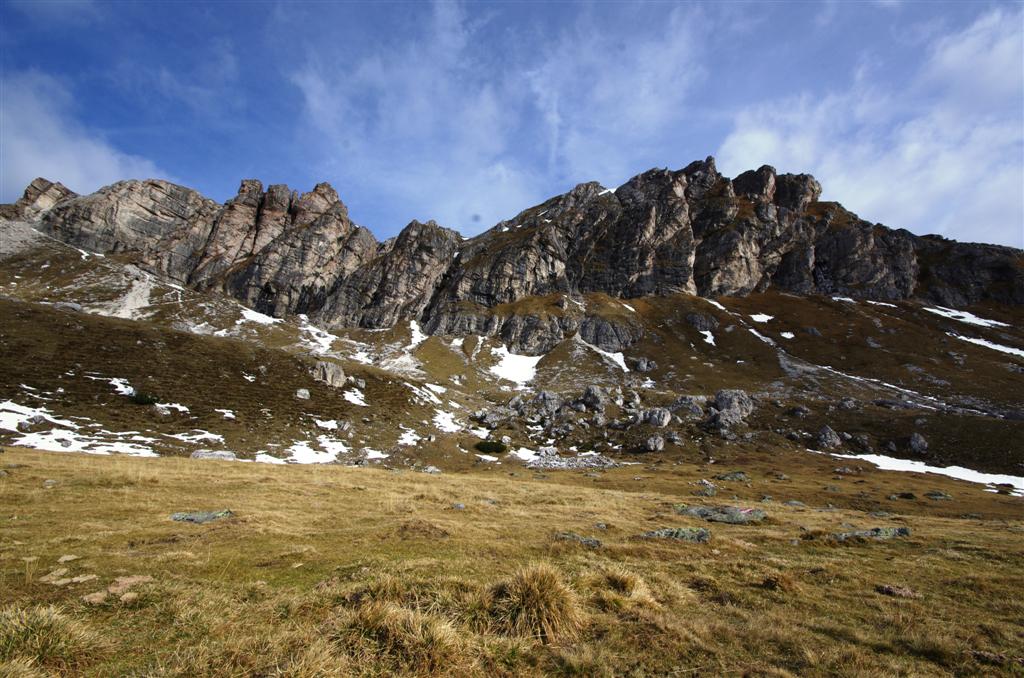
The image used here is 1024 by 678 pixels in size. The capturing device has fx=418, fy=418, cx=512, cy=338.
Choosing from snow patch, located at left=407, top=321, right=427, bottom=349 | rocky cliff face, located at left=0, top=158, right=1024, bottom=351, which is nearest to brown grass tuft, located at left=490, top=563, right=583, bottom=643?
snow patch, located at left=407, top=321, right=427, bottom=349

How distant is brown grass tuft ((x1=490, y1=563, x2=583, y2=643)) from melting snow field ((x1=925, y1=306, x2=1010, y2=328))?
217m

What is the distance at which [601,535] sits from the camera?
17.7 m

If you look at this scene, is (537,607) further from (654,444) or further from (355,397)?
(355,397)

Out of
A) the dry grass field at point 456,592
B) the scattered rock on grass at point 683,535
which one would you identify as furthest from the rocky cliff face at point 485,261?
the dry grass field at point 456,592

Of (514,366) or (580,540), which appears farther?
(514,366)

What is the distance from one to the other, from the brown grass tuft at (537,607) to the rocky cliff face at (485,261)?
501 ft

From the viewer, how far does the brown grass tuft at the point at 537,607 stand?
7.47 meters

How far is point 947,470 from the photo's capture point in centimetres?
6066

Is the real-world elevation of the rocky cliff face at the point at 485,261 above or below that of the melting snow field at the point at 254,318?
above

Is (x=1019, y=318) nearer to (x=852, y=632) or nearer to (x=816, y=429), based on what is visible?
(x=816, y=429)

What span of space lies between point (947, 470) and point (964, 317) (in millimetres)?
149968

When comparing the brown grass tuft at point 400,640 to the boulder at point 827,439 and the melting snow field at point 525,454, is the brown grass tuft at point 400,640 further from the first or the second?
the boulder at point 827,439

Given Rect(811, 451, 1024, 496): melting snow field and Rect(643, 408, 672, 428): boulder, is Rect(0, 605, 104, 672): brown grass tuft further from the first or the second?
Rect(811, 451, 1024, 496): melting snow field

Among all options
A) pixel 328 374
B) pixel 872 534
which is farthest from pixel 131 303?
pixel 872 534
